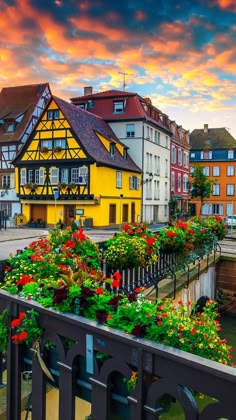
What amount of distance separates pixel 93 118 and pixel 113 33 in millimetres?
27436

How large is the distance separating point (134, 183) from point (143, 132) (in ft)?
16.2

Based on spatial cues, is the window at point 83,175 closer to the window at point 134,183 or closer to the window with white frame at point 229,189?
the window at point 134,183

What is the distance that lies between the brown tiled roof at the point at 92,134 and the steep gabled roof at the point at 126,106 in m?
2.29

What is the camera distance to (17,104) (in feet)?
139

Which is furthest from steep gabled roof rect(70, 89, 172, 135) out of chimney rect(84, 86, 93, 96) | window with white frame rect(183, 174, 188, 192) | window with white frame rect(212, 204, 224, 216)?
window with white frame rect(212, 204, 224, 216)

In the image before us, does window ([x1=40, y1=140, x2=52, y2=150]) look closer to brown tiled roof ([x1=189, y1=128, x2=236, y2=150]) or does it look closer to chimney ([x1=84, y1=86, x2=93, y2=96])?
chimney ([x1=84, y1=86, x2=93, y2=96])

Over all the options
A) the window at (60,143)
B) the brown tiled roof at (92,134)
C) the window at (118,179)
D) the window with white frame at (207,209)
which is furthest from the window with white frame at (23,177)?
the window with white frame at (207,209)

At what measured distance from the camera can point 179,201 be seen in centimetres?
5022

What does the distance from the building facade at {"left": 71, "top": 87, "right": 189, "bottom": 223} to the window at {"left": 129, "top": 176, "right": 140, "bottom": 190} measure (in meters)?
0.99

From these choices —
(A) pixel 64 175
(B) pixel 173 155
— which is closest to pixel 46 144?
(A) pixel 64 175

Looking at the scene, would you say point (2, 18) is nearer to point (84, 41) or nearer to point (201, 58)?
point (84, 41)

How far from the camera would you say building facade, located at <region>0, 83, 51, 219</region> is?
38.6 meters

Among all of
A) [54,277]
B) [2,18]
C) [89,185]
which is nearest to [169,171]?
[89,185]

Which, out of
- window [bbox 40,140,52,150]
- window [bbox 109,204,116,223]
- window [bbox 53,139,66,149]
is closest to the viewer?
window [bbox 53,139,66,149]
